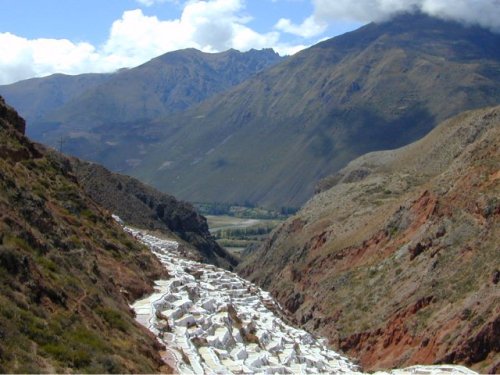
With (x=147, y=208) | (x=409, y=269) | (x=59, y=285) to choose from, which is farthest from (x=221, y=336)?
(x=147, y=208)

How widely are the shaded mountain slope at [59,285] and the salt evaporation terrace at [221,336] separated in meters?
1.45

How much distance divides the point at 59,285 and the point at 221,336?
994 centimetres

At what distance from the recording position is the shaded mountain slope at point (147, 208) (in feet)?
371

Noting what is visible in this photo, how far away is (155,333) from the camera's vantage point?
3691cm

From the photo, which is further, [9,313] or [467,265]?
[467,265]

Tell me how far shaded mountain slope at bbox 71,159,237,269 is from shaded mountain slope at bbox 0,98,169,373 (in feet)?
A: 171

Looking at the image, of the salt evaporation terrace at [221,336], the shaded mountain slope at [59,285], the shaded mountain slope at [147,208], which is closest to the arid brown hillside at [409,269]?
the salt evaporation terrace at [221,336]

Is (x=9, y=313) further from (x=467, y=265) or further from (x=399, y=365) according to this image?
(x=467, y=265)

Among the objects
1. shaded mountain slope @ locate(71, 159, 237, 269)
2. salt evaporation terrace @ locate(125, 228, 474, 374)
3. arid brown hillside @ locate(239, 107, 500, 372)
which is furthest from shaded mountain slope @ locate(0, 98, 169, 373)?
shaded mountain slope @ locate(71, 159, 237, 269)

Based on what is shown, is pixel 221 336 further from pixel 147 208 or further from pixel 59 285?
pixel 147 208

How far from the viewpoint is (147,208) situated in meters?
130

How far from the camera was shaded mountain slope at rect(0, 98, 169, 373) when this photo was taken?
25250mm

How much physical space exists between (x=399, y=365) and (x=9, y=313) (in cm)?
3748

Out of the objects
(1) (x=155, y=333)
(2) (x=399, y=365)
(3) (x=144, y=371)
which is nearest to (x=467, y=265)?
(2) (x=399, y=365)
